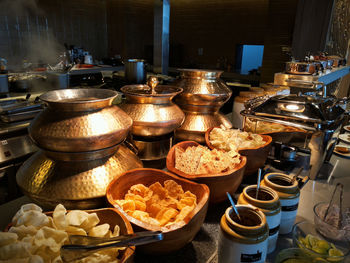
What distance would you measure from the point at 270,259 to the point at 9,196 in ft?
7.44

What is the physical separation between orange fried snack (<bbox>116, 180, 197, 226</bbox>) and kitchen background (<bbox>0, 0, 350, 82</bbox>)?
475 centimetres

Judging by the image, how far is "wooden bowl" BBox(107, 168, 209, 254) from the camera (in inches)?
26.2

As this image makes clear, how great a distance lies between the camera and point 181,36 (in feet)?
22.3

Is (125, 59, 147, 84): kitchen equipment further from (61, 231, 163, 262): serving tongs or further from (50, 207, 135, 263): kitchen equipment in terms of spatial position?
(61, 231, 163, 262): serving tongs

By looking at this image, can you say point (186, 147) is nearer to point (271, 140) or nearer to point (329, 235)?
point (271, 140)

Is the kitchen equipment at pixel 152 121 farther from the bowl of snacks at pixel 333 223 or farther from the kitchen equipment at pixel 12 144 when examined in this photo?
the kitchen equipment at pixel 12 144

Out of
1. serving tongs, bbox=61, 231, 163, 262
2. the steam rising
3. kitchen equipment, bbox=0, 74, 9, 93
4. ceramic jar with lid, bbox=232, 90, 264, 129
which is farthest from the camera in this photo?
the steam rising

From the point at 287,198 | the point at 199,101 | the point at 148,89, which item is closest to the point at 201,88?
the point at 199,101

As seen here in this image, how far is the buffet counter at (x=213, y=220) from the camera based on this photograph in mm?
729

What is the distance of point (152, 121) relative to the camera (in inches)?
43.3

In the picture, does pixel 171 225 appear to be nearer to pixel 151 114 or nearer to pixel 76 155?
pixel 76 155

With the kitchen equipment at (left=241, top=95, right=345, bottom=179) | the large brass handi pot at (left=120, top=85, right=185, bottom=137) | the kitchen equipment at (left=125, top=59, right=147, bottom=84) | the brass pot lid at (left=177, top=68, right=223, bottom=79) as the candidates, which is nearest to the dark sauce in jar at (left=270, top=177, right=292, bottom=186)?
the kitchen equipment at (left=241, top=95, right=345, bottom=179)

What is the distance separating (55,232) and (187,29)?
22.1ft

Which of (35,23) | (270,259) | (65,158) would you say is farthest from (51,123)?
(35,23)
